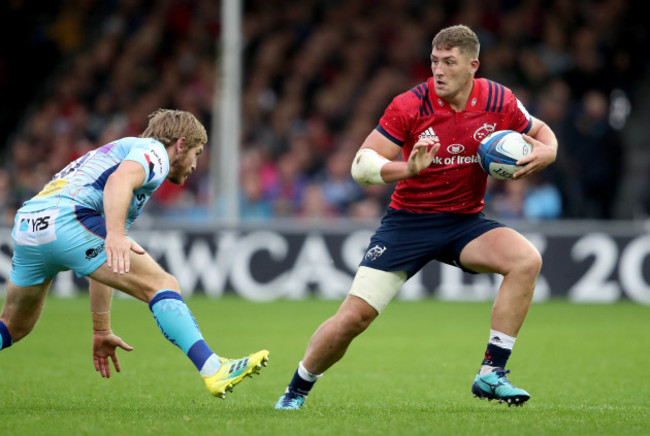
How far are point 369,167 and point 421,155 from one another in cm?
37

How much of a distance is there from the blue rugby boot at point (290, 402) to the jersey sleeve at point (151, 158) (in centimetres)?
154

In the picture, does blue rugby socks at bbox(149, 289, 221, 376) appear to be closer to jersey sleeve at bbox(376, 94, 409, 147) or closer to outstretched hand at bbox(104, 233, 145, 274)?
outstretched hand at bbox(104, 233, 145, 274)

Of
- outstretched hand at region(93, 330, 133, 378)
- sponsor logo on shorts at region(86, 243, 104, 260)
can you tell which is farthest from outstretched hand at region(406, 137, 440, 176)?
outstretched hand at region(93, 330, 133, 378)

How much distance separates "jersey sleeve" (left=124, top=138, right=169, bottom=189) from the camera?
18.5ft

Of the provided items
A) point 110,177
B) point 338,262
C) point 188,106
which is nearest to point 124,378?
point 110,177

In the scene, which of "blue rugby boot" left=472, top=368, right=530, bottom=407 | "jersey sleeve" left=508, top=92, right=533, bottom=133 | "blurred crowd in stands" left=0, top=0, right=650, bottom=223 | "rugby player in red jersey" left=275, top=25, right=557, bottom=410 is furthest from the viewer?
"blurred crowd in stands" left=0, top=0, right=650, bottom=223

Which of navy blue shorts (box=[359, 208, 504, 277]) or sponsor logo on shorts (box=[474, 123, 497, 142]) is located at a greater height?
sponsor logo on shorts (box=[474, 123, 497, 142])

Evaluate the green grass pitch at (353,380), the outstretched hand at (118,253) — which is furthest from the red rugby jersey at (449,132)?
the outstretched hand at (118,253)

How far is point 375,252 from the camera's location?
6.29m

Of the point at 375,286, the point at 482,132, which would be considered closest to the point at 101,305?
the point at 375,286

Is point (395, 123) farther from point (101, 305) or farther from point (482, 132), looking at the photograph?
point (101, 305)

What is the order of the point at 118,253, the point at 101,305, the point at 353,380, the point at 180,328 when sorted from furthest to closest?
the point at 353,380 < the point at 101,305 < the point at 180,328 < the point at 118,253

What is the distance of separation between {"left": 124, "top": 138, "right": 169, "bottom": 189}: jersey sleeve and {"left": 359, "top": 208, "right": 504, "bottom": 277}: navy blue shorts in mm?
1383

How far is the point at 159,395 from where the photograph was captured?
6844 millimetres
